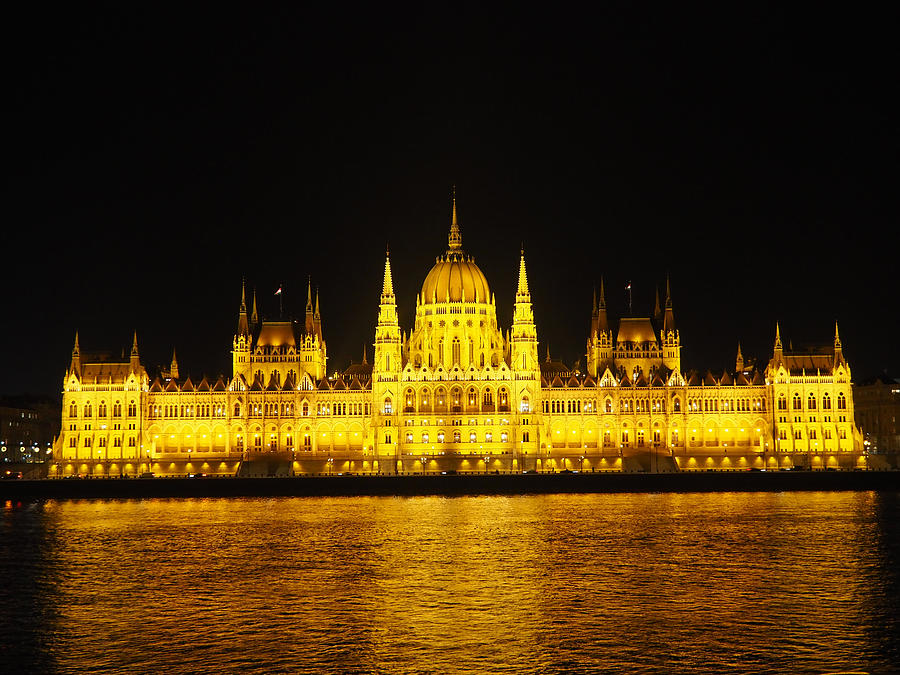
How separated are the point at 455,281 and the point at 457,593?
9534cm

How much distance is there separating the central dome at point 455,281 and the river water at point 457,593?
195 feet

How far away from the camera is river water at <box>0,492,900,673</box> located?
38844mm

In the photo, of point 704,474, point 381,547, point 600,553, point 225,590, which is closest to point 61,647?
point 225,590

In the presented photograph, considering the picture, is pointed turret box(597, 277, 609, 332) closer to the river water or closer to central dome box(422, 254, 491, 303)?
central dome box(422, 254, 491, 303)

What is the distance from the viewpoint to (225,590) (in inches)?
2055

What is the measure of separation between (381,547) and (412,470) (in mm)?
62501

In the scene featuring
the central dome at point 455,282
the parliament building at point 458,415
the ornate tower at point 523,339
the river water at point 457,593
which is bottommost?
the river water at point 457,593

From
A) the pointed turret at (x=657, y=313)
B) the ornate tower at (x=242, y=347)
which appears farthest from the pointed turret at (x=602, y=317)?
the ornate tower at (x=242, y=347)

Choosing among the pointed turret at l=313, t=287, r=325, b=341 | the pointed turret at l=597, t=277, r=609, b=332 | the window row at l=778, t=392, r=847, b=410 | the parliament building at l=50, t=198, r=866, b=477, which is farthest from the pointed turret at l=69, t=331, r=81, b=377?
the window row at l=778, t=392, r=847, b=410

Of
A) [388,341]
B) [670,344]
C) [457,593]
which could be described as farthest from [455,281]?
[457,593]

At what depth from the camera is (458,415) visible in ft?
437

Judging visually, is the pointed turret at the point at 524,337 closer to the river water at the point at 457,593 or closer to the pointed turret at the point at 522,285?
the pointed turret at the point at 522,285

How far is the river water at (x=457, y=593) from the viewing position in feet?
127

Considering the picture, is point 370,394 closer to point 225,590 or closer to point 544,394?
point 544,394
